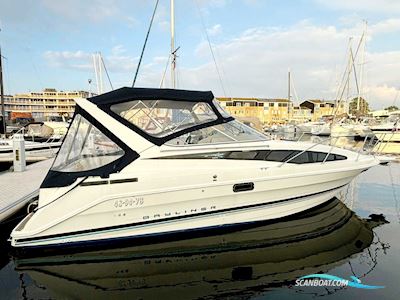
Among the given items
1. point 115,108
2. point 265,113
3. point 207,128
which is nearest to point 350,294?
point 207,128

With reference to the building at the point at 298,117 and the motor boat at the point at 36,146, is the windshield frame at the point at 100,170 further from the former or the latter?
the building at the point at 298,117

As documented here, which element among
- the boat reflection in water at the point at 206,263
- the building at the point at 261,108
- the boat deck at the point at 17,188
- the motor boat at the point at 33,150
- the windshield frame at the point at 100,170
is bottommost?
the boat reflection in water at the point at 206,263

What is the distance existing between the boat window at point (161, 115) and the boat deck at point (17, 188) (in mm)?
2801

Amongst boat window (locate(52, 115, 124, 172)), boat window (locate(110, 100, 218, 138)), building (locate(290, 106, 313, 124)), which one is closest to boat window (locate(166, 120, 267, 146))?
boat window (locate(110, 100, 218, 138))

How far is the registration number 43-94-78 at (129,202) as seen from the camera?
15.2 feet

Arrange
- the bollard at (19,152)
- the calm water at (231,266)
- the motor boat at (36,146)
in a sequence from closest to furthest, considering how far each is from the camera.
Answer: the calm water at (231,266), the bollard at (19,152), the motor boat at (36,146)

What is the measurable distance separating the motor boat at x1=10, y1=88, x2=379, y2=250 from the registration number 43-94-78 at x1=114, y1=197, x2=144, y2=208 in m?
0.01

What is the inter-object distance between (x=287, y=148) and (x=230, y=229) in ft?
5.66

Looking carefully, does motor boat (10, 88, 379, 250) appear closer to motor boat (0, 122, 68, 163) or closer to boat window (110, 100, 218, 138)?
boat window (110, 100, 218, 138)

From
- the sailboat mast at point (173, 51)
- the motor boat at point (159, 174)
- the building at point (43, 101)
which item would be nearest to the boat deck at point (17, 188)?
the motor boat at point (159, 174)

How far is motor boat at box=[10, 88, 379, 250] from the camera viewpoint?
460cm

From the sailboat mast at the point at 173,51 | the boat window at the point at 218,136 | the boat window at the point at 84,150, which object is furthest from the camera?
the sailboat mast at the point at 173,51

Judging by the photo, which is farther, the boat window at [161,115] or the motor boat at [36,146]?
the motor boat at [36,146]

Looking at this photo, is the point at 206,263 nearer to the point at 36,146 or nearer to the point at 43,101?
the point at 36,146
